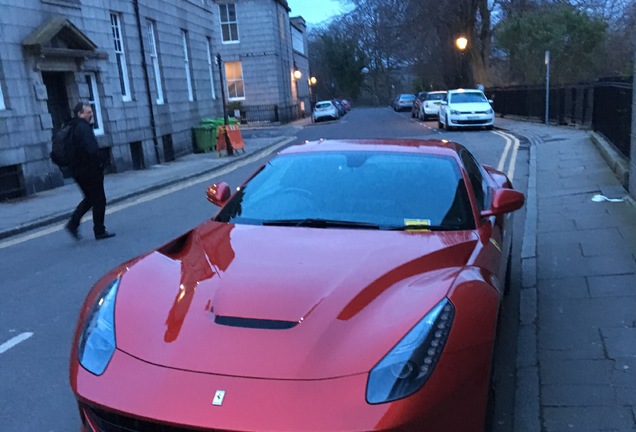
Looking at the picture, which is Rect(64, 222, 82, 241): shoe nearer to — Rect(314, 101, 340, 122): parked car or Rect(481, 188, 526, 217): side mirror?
Rect(481, 188, 526, 217): side mirror

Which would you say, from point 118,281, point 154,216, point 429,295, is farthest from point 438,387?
point 154,216

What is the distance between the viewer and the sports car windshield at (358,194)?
3492mm

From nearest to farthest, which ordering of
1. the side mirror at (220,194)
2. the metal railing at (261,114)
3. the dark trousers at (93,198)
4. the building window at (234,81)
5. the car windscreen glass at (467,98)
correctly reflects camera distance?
1. the side mirror at (220,194)
2. the dark trousers at (93,198)
3. the car windscreen glass at (467,98)
4. the metal railing at (261,114)
5. the building window at (234,81)

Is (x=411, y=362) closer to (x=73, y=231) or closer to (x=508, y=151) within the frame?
(x=73, y=231)

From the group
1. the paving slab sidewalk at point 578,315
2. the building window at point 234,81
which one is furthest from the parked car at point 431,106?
the paving slab sidewalk at point 578,315

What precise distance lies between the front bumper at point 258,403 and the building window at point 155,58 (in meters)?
18.5

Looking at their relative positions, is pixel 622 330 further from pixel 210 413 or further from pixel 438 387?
pixel 210 413

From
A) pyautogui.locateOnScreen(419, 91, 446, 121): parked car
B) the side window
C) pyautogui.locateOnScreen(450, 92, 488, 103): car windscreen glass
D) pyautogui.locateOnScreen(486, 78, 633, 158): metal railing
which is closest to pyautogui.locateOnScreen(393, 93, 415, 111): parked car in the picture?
pyautogui.locateOnScreen(419, 91, 446, 121): parked car

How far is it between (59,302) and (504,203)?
4.23 meters

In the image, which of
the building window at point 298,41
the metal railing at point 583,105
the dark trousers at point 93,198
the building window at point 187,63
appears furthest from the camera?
the building window at point 298,41

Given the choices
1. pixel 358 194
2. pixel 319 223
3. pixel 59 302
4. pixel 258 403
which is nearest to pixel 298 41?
pixel 59 302

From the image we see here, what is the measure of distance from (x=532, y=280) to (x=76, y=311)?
4.25 m

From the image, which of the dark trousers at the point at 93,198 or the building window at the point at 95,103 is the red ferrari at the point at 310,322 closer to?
the dark trousers at the point at 93,198

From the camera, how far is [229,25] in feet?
138
